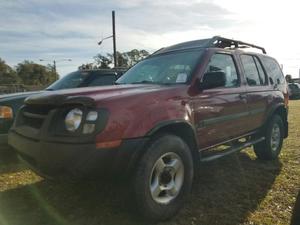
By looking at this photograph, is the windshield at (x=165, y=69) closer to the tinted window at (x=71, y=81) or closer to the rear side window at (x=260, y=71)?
the rear side window at (x=260, y=71)

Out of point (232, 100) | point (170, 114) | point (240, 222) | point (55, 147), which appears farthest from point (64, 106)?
point (232, 100)

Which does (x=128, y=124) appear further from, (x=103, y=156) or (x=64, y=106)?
(x=64, y=106)

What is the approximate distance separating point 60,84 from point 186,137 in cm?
438

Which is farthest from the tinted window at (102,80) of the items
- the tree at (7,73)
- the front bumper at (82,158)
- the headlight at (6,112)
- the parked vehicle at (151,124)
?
the tree at (7,73)

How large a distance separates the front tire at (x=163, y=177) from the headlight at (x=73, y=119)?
71cm

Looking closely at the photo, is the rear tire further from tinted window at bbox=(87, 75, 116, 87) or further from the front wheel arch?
tinted window at bbox=(87, 75, 116, 87)

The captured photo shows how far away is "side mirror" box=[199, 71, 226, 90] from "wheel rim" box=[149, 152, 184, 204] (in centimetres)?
102

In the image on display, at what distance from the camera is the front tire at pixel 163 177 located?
3.59 metres

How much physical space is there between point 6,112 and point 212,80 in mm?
3587

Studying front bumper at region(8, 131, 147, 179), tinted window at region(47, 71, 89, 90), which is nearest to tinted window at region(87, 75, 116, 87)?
tinted window at region(47, 71, 89, 90)

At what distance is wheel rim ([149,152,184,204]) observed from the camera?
3.80m

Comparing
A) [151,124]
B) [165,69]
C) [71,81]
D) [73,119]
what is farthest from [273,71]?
[73,119]

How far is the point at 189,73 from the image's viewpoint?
14.9 feet

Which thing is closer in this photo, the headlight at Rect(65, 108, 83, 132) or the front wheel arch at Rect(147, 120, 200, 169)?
the headlight at Rect(65, 108, 83, 132)
